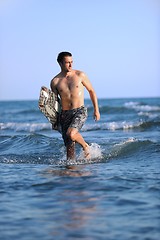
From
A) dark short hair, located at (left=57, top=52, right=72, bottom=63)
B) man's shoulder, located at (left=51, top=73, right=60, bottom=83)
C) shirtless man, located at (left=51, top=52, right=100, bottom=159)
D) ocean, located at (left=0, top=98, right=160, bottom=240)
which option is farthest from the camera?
man's shoulder, located at (left=51, top=73, right=60, bottom=83)

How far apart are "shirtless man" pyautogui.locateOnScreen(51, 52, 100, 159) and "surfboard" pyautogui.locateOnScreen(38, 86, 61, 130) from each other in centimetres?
10

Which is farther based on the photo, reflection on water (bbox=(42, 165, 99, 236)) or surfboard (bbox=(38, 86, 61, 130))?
surfboard (bbox=(38, 86, 61, 130))

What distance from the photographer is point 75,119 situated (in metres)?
7.39

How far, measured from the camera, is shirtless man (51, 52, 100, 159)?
7.39 m

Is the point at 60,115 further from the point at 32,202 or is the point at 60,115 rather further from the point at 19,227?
the point at 19,227

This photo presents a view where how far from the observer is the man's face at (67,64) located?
7.29 meters

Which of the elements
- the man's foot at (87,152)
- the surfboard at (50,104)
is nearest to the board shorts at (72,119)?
the surfboard at (50,104)

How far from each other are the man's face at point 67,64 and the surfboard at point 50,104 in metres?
0.46

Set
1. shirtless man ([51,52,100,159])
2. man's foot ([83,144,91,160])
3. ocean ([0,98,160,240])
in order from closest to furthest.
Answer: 1. ocean ([0,98,160,240])
2. shirtless man ([51,52,100,159])
3. man's foot ([83,144,91,160])

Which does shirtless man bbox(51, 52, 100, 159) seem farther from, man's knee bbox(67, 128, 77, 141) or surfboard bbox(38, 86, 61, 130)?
surfboard bbox(38, 86, 61, 130)

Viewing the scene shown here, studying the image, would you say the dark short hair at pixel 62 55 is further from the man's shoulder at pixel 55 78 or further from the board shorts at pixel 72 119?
the board shorts at pixel 72 119

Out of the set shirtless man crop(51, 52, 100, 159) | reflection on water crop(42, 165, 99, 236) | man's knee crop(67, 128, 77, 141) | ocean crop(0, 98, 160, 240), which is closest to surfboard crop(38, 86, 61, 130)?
shirtless man crop(51, 52, 100, 159)

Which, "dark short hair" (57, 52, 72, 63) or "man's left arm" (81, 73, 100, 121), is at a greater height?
"dark short hair" (57, 52, 72, 63)

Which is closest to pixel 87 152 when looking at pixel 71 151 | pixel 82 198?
pixel 71 151
